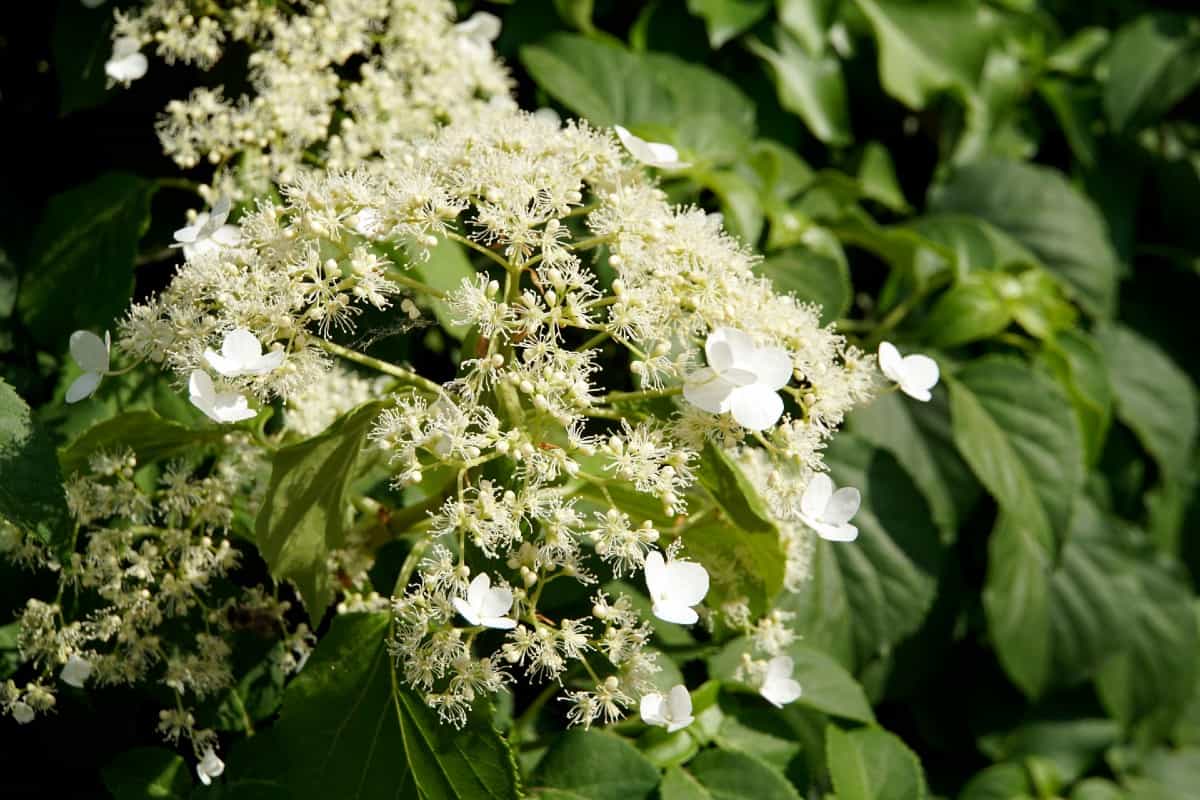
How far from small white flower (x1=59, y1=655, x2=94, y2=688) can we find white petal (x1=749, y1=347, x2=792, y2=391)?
0.59 m

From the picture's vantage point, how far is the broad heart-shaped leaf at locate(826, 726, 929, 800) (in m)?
1.14

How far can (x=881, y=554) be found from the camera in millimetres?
1451

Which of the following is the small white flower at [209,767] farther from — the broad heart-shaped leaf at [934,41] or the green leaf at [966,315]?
the broad heart-shaped leaf at [934,41]

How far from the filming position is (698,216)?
3.06ft

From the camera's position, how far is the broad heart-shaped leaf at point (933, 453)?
1666mm

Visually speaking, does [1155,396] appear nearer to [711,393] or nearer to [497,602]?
[711,393]

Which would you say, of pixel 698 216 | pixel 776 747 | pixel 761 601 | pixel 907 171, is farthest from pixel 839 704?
pixel 907 171

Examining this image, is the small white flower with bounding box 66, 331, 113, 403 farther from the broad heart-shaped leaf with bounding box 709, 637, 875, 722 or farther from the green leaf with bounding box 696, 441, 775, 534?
the broad heart-shaped leaf with bounding box 709, 637, 875, 722

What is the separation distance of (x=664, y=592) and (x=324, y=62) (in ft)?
2.25

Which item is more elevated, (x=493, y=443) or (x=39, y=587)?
(x=493, y=443)

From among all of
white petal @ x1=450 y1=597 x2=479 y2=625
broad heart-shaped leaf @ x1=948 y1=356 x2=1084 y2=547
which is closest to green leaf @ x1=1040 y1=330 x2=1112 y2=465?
broad heart-shaped leaf @ x1=948 y1=356 x2=1084 y2=547

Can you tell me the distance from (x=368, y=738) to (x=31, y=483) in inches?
13.2

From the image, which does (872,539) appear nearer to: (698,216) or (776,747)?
(776,747)

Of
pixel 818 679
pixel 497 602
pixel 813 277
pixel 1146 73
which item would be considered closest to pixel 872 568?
pixel 818 679
